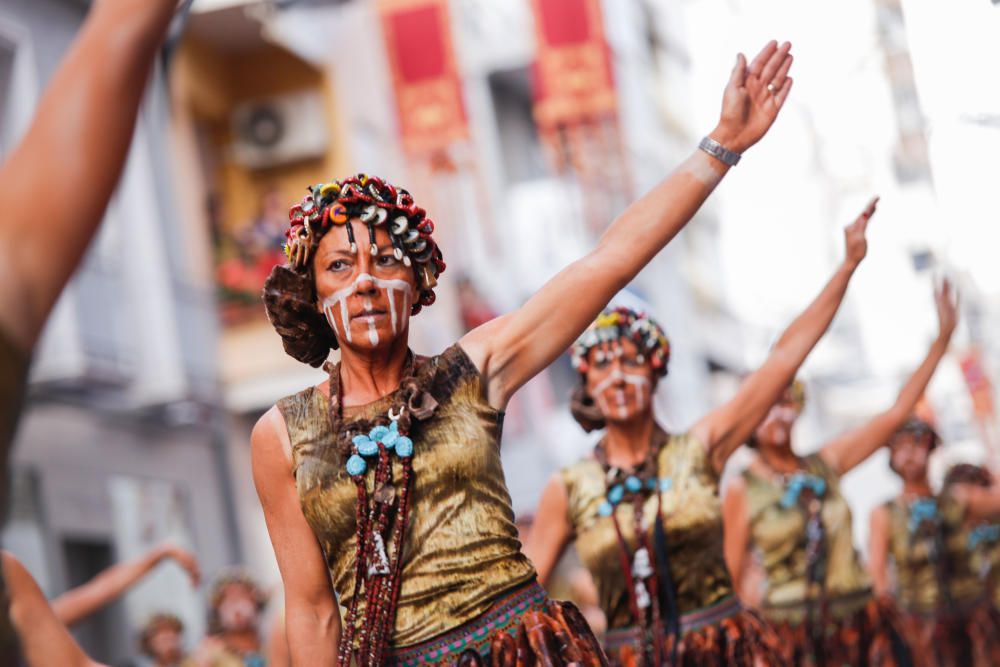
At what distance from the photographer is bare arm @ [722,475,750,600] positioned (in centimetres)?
889

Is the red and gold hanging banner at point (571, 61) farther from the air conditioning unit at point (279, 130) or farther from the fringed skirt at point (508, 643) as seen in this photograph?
the fringed skirt at point (508, 643)

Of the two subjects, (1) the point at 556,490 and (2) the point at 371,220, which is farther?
(1) the point at 556,490

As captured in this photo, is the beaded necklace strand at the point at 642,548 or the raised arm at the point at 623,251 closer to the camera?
the raised arm at the point at 623,251

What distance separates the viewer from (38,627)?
15.5 feet

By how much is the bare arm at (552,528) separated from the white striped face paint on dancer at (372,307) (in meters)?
2.62

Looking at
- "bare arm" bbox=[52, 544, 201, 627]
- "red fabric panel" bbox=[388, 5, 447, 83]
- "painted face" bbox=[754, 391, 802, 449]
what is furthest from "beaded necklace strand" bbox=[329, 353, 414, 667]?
"red fabric panel" bbox=[388, 5, 447, 83]

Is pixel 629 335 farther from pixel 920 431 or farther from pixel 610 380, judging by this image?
pixel 920 431

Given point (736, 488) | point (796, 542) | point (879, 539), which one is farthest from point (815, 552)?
point (879, 539)

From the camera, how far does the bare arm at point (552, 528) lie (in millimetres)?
7176

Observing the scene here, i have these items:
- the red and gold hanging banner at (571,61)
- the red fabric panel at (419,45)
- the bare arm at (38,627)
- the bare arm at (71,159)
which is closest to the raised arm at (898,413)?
the bare arm at (38,627)

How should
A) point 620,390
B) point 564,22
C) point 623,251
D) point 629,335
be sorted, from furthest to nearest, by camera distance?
point 564,22
point 629,335
point 620,390
point 623,251

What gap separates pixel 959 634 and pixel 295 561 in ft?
26.7

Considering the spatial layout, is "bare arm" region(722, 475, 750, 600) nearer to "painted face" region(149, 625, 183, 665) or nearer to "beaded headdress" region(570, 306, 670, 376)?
"beaded headdress" region(570, 306, 670, 376)

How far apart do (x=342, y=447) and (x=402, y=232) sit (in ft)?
1.84
